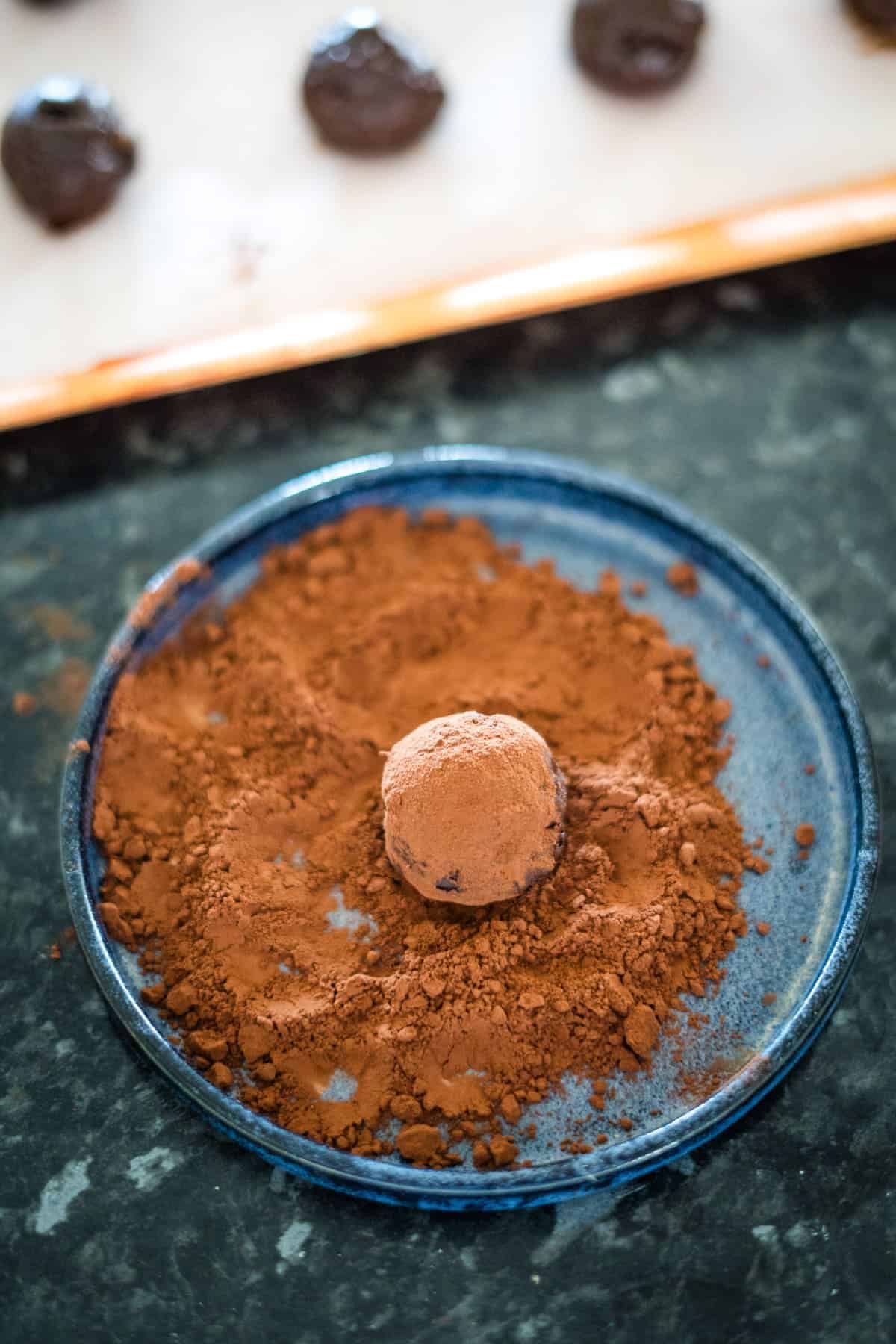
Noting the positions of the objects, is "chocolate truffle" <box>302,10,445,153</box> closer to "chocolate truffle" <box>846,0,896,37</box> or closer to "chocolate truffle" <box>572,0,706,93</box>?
"chocolate truffle" <box>572,0,706,93</box>

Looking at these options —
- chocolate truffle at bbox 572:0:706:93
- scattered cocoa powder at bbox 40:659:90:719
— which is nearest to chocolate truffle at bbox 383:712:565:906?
scattered cocoa powder at bbox 40:659:90:719

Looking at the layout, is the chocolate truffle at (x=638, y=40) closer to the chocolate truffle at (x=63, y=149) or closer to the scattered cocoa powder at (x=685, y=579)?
the chocolate truffle at (x=63, y=149)

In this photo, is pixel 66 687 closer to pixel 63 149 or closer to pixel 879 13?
pixel 63 149

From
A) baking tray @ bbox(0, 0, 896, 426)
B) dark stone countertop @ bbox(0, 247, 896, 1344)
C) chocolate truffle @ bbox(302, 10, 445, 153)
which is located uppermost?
chocolate truffle @ bbox(302, 10, 445, 153)

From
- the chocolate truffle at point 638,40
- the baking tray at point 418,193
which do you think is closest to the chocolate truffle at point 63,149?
the baking tray at point 418,193

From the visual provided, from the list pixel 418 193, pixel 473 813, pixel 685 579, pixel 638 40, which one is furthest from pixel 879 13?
pixel 473 813

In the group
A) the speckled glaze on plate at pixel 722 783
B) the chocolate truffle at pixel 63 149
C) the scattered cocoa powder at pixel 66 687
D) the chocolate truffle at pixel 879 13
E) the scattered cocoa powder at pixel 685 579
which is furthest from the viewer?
the chocolate truffle at pixel 879 13
